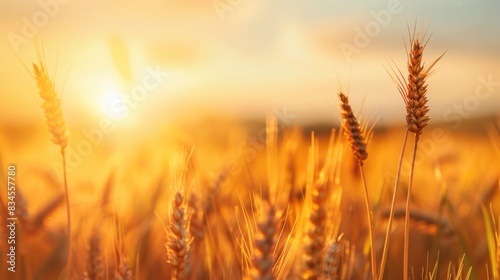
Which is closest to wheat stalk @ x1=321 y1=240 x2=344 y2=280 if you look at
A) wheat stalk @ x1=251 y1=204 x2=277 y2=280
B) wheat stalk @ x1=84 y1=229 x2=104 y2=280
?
wheat stalk @ x1=251 y1=204 x2=277 y2=280

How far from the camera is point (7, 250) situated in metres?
2.20

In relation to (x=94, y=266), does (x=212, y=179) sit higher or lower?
higher

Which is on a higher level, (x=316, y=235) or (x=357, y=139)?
(x=357, y=139)

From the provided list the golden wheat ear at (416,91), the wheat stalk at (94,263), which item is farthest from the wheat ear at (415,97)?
the wheat stalk at (94,263)

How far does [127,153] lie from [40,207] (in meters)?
1.10

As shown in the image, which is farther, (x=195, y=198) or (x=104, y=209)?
(x=104, y=209)

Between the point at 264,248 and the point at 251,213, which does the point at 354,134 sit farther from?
the point at 251,213

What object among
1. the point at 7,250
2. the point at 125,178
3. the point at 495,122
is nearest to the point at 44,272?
the point at 7,250

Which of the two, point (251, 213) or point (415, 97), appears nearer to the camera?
point (415, 97)

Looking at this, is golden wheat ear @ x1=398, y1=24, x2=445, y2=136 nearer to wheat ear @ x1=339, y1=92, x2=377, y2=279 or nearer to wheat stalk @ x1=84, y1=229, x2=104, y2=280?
wheat ear @ x1=339, y1=92, x2=377, y2=279

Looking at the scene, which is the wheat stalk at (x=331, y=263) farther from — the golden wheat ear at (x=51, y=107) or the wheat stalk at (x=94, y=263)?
the golden wheat ear at (x=51, y=107)

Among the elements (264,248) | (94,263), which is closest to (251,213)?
(94,263)

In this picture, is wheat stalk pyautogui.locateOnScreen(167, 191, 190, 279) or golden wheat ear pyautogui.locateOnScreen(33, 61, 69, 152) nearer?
wheat stalk pyautogui.locateOnScreen(167, 191, 190, 279)

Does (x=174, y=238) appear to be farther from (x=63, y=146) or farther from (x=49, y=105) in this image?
(x=49, y=105)
